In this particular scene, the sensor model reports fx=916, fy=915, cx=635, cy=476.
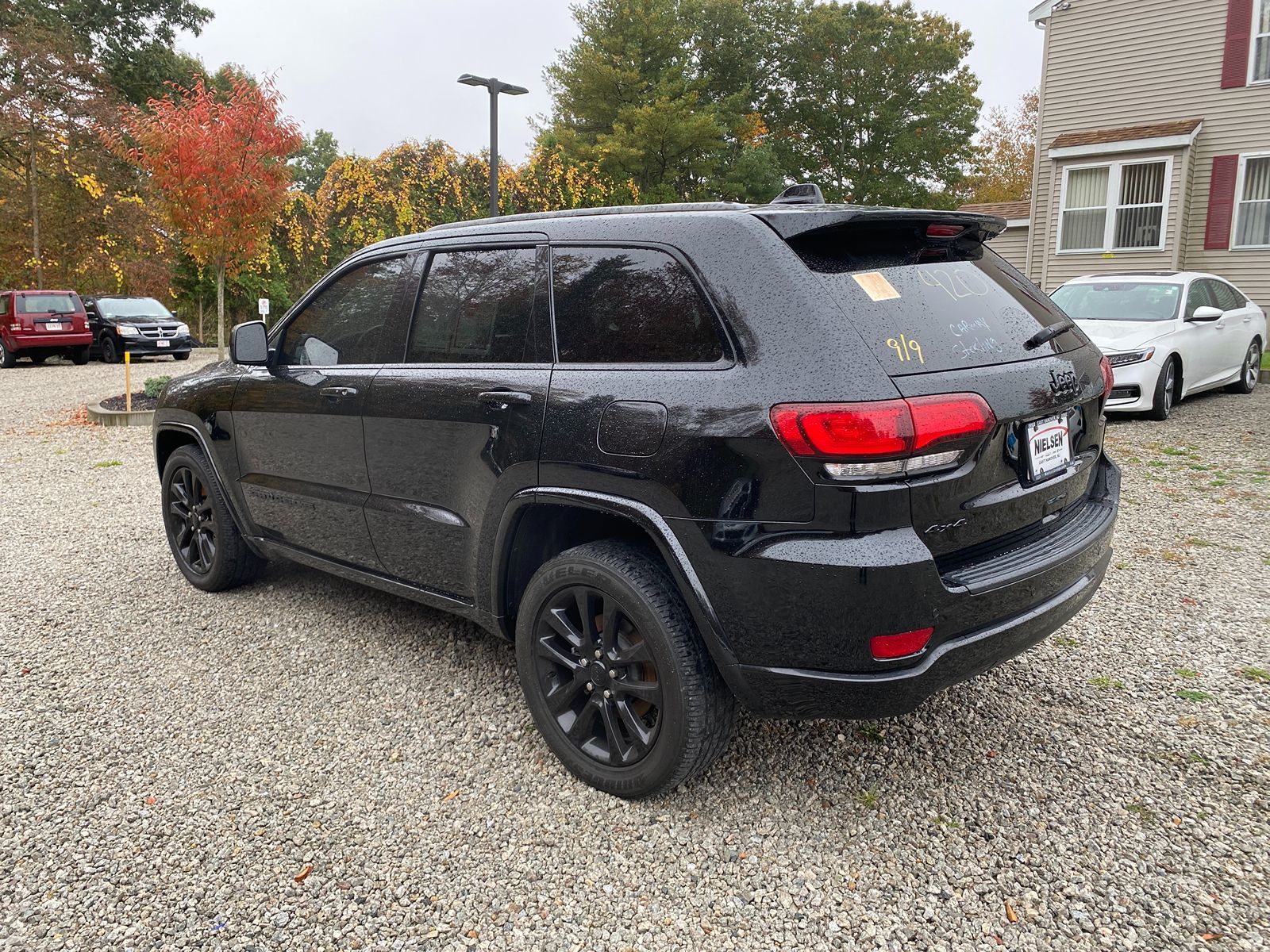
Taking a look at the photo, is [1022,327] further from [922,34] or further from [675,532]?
[922,34]

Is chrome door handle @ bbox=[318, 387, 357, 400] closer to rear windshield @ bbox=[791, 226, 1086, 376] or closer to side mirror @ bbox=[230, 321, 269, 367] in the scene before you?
side mirror @ bbox=[230, 321, 269, 367]

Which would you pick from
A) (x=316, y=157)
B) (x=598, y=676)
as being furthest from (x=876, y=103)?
(x=316, y=157)

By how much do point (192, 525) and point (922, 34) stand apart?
3948 cm

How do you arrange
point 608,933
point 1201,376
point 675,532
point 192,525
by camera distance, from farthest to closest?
1. point 1201,376
2. point 192,525
3. point 675,532
4. point 608,933

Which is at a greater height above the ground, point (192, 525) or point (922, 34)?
point (922, 34)

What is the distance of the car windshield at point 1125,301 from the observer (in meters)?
10.0

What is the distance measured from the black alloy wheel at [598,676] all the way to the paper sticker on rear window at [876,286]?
1131mm

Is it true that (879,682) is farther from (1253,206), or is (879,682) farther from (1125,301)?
(1253,206)

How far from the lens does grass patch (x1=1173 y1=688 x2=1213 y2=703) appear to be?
3445 millimetres

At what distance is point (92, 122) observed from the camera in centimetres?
2653

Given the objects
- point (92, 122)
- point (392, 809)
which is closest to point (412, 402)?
point (392, 809)

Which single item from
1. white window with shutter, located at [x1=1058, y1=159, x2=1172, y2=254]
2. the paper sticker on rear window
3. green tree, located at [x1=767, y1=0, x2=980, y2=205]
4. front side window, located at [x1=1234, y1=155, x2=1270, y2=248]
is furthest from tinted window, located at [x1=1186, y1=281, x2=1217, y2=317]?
green tree, located at [x1=767, y1=0, x2=980, y2=205]

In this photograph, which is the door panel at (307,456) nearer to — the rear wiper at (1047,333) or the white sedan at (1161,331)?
the rear wiper at (1047,333)

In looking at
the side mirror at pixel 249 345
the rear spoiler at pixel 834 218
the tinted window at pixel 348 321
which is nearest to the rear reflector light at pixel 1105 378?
the rear spoiler at pixel 834 218
